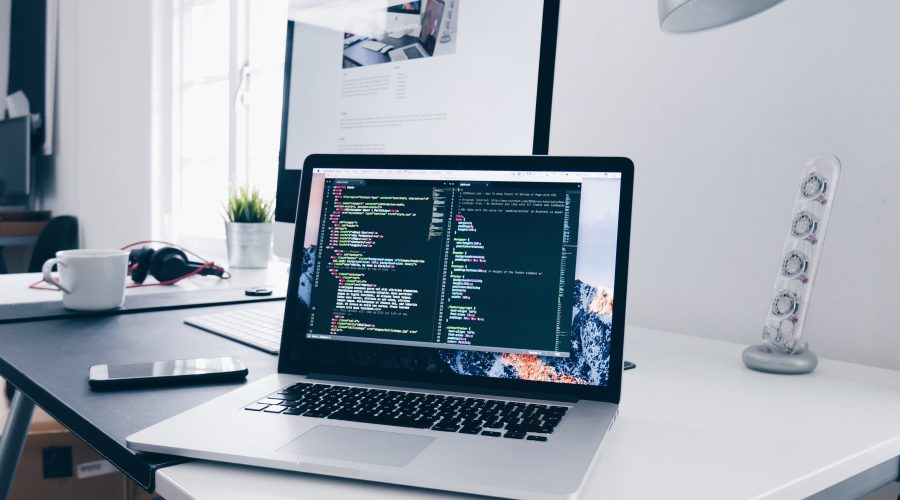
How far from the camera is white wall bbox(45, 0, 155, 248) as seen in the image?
2791 millimetres

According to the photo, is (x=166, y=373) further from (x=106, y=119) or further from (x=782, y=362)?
(x=106, y=119)

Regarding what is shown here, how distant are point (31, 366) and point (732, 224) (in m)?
0.84

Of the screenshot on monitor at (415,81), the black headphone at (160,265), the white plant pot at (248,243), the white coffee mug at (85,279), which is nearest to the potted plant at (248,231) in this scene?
the white plant pot at (248,243)

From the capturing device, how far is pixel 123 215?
291cm

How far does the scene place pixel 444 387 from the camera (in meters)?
0.60

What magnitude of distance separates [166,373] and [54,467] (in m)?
0.92

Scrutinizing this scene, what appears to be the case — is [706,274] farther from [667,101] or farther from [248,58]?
[248,58]

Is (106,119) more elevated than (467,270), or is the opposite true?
(106,119)

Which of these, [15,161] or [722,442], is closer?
[722,442]

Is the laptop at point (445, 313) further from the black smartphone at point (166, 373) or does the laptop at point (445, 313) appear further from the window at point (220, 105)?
the window at point (220, 105)

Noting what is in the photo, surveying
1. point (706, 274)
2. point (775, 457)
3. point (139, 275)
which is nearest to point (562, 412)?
point (775, 457)

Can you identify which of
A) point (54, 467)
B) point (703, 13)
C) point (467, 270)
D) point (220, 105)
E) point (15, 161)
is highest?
point (220, 105)

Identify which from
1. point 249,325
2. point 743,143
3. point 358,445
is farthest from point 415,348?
point 743,143

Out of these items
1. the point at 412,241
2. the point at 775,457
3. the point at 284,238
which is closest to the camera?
the point at 775,457
